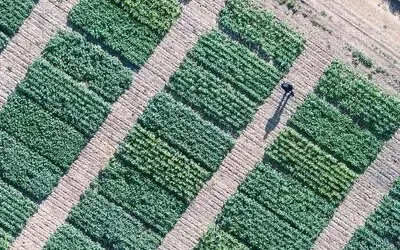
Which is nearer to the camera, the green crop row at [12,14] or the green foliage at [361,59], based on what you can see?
the green crop row at [12,14]

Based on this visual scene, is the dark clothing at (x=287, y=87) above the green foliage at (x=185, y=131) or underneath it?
above

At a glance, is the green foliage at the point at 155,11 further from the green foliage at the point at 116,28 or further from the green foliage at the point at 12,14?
the green foliage at the point at 12,14

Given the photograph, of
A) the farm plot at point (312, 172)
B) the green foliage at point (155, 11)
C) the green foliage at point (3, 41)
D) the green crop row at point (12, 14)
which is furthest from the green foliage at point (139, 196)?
the green crop row at point (12, 14)

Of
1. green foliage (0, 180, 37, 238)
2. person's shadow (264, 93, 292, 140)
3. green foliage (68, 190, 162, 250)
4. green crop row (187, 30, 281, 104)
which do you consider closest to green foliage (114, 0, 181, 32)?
green crop row (187, 30, 281, 104)

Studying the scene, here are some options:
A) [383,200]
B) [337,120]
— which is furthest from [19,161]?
[383,200]

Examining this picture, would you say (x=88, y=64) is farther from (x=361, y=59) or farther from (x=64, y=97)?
(x=361, y=59)

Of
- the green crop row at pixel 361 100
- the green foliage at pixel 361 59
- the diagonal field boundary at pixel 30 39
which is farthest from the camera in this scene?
the green foliage at pixel 361 59

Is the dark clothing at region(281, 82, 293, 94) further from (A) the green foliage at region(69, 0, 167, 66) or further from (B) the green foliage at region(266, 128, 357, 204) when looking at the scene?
(A) the green foliage at region(69, 0, 167, 66)

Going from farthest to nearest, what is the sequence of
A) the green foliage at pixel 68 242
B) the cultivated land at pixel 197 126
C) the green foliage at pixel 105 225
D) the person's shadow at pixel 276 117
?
the person's shadow at pixel 276 117 → the cultivated land at pixel 197 126 → the green foliage at pixel 105 225 → the green foliage at pixel 68 242

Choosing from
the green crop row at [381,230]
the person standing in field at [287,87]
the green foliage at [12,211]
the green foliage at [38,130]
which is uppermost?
the person standing in field at [287,87]
